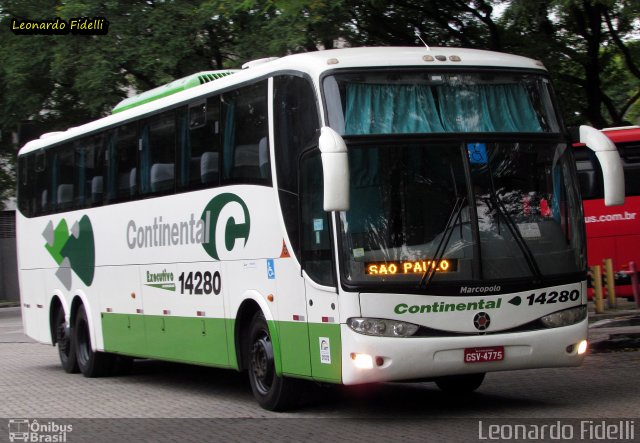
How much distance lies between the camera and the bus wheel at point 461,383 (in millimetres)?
12039

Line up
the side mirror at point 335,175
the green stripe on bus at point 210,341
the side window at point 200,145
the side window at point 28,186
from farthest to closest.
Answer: the side window at point 28,186 < the side window at point 200,145 < the green stripe on bus at point 210,341 < the side mirror at point 335,175

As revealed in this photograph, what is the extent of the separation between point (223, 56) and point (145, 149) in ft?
36.5

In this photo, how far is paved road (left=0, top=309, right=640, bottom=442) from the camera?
9.76m

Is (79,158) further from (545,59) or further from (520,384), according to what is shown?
(545,59)

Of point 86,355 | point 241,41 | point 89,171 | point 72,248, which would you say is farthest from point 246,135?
point 241,41

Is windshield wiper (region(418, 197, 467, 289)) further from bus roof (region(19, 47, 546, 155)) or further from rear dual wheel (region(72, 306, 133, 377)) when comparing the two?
rear dual wheel (region(72, 306, 133, 377))

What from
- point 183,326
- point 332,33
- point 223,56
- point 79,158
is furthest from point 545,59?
point 183,326

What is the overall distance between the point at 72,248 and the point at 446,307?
846 centimetres

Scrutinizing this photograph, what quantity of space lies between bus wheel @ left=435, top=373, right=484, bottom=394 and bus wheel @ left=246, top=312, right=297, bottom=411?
1.85 meters

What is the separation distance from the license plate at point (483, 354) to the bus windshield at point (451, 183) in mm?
621

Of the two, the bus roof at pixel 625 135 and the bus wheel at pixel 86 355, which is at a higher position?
the bus roof at pixel 625 135

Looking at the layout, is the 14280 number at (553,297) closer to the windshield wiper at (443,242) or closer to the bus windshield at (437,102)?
the windshield wiper at (443,242)

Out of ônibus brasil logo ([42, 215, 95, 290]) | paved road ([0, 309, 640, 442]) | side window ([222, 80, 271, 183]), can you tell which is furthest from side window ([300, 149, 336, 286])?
ônibus brasil logo ([42, 215, 95, 290])

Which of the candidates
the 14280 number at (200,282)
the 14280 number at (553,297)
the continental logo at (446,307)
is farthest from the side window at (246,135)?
the 14280 number at (553,297)
